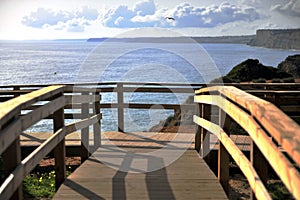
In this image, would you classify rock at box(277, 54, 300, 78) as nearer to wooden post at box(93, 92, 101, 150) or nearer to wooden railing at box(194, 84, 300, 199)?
wooden post at box(93, 92, 101, 150)

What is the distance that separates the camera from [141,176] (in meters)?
4.93

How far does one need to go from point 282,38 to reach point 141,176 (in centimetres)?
11420

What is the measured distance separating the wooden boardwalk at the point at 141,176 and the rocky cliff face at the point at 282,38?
85.7 meters

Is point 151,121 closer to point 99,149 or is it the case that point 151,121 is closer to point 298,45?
point 99,149

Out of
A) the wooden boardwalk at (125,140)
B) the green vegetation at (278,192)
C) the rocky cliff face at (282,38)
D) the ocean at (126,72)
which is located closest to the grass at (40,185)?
the wooden boardwalk at (125,140)

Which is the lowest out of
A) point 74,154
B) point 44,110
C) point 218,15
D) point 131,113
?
point 131,113

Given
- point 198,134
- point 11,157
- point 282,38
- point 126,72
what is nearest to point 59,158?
point 11,157

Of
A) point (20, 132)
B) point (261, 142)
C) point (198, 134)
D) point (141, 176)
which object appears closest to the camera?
point (261, 142)

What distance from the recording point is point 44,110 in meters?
3.57

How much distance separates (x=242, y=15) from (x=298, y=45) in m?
41.2

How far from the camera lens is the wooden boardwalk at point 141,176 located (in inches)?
168

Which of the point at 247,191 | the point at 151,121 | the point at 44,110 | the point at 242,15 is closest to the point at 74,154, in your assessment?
the point at 247,191

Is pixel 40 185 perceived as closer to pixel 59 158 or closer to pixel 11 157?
pixel 59 158

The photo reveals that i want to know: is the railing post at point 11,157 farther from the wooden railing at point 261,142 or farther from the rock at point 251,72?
the rock at point 251,72
